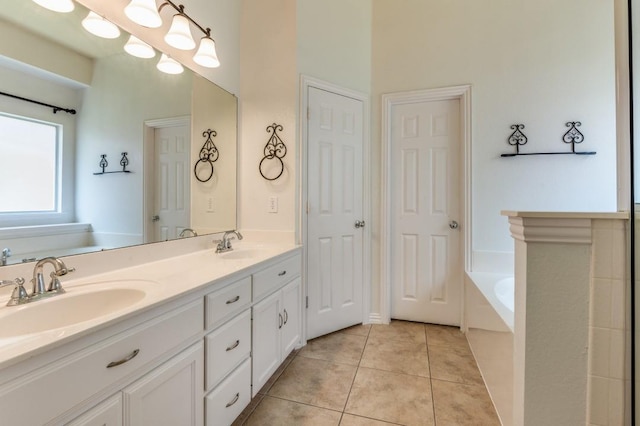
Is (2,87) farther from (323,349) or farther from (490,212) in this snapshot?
(490,212)

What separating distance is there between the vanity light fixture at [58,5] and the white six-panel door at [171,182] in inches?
22.6

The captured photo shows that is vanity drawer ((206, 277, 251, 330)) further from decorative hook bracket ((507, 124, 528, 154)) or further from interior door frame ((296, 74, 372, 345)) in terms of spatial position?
decorative hook bracket ((507, 124, 528, 154))

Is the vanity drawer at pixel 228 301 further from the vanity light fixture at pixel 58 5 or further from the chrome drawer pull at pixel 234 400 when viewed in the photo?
the vanity light fixture at pixel 58 5

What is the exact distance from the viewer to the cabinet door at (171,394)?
0.85 meters

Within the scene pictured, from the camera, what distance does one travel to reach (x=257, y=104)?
2.22 m

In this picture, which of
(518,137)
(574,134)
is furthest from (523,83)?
(574,134)

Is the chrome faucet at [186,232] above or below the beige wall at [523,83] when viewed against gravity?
below

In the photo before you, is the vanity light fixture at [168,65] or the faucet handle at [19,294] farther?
the vanity light fixture at [168,65]

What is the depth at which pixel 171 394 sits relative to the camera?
97 cm

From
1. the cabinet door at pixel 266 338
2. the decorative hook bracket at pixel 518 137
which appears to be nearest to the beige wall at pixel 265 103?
the cabinet door at pixel 266 338

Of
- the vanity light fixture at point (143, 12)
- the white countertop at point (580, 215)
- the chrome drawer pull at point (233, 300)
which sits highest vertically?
the vanity light fixture at point (143, 12)

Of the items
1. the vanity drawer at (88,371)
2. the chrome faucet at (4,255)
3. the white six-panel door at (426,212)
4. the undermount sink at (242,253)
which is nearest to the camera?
the vanity drawer at (88,371)

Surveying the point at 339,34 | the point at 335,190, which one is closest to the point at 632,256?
the point at 335,190

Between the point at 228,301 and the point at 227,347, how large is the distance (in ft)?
0.68
